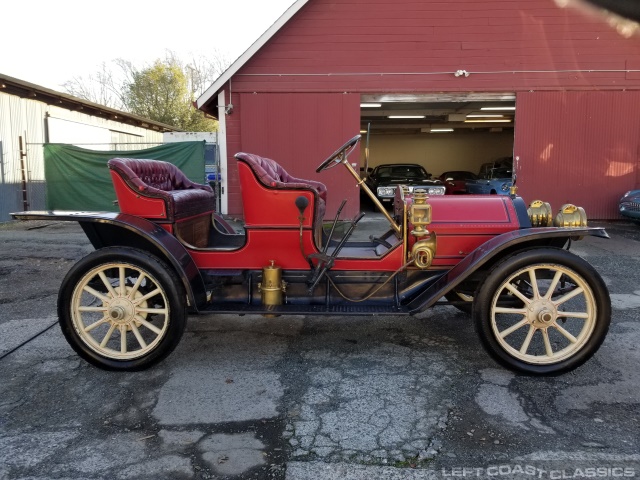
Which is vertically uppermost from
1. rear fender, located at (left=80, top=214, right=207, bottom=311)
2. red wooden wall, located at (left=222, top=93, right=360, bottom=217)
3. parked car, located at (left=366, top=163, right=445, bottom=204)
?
red wooden wall, located at (left=222, top=93, right=360, bottom=217)

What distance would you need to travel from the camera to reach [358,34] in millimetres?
10727

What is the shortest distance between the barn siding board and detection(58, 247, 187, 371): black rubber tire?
9.67 m

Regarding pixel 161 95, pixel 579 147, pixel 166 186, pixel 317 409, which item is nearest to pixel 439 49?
pixel 579 147

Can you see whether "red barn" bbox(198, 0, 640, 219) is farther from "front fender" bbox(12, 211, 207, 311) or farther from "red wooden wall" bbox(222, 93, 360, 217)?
"front fender" bbox(12, 211, 207, 311)

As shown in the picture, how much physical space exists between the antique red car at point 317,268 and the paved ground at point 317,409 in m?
0.29

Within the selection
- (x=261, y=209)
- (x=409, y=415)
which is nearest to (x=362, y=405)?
(x=409, y=415)

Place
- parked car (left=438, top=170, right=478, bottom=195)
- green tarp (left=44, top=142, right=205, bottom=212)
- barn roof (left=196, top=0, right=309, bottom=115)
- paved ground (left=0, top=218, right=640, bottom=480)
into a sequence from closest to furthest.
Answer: paved ground (left=0, top=218, right=640, bottom=480), barn roof (left=196, top=0, right=309, bottom=115), green tarp (left=44, top=142, right=205, bottom=212), parked car (left=438, top=170, right=478, bottom=195)

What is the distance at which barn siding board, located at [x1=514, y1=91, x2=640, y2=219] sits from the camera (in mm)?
10914

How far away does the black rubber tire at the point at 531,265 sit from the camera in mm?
3145

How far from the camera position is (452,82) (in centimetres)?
1088

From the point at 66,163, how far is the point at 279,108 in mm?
5479

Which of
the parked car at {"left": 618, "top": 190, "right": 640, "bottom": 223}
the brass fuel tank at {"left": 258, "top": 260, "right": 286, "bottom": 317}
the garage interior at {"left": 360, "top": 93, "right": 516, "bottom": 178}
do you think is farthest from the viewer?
the garage interior at {"left": 360, "top": 93, "right": 516, "bottom": 178}

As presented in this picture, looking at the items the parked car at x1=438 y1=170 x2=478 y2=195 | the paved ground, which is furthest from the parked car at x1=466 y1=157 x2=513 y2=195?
the paved ground

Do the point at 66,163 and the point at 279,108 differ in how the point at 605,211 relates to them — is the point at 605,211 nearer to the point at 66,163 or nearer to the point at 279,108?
the point at 279,108
